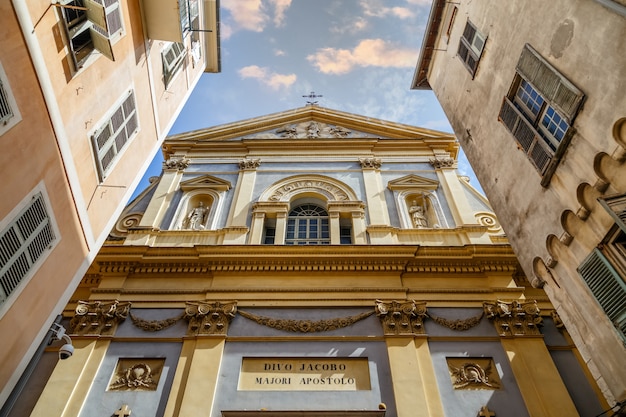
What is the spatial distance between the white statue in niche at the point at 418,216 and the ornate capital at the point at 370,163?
235 centimetres

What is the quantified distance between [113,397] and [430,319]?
8040mm

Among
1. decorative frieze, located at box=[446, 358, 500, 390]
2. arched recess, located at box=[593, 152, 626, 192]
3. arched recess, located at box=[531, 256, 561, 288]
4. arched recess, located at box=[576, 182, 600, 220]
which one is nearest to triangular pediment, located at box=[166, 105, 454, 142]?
decorative frieze, located at box=[446, 358, 500, 390]

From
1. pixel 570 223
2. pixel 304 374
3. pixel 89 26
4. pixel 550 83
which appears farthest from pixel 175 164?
pixel 570 223

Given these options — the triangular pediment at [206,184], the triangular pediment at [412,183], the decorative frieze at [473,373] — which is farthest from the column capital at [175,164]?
the decorative frieze at [473,373]

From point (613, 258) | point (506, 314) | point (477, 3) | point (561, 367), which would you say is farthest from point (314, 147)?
point (613, 258)

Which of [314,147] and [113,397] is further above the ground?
[314,147]

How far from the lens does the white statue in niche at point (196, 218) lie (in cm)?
1411

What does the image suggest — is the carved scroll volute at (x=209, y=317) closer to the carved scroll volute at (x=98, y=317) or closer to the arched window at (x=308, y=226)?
the carved scroll volute at (x=98, y=317)

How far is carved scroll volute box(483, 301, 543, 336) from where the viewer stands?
10336 mm

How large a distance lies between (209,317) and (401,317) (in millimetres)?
5093

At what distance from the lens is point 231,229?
43.8 feet

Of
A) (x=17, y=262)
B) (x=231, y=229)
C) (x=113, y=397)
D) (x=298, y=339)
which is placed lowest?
(x=113, y=397)

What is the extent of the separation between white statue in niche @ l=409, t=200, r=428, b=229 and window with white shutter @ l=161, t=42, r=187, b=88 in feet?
31.4

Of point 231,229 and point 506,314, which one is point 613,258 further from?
point 231,229
